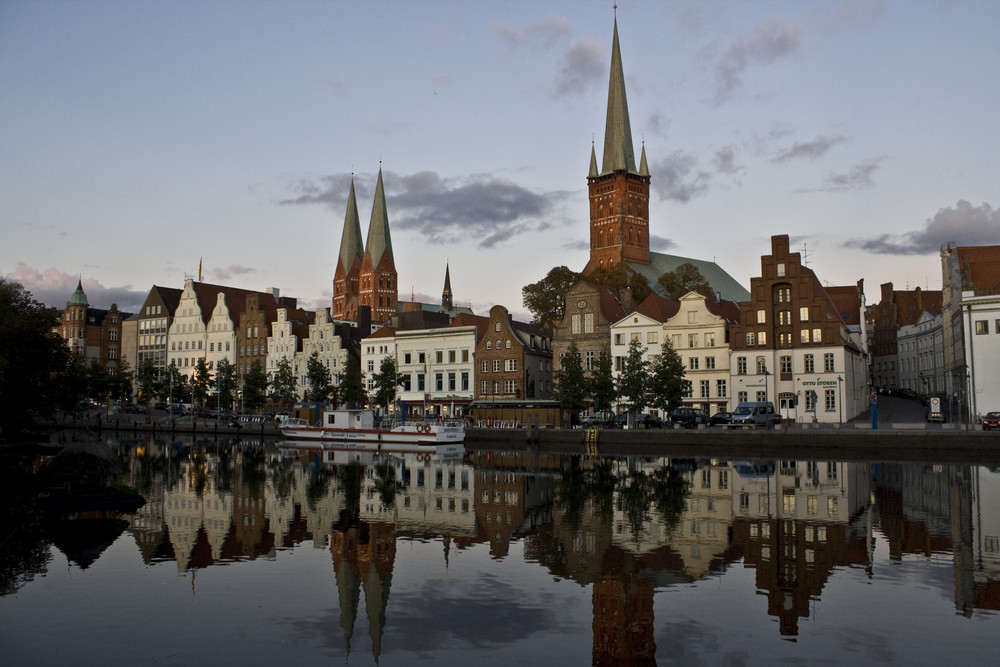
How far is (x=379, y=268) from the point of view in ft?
585

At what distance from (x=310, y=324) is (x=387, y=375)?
31.9 m

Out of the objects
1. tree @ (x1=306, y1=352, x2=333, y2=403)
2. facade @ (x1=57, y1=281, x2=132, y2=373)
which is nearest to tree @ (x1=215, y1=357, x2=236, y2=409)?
tree @ (x1=306, y1=352, x2=333, y2=403)

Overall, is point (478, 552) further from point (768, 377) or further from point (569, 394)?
point (768, 377)

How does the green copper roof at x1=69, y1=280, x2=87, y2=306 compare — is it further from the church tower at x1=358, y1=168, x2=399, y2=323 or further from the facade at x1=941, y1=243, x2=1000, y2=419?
the facade at x1=941, y1=243, x2=1000, y2=419

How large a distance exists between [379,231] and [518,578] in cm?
16691

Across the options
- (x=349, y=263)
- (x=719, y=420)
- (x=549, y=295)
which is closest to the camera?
(x=719, y=420)

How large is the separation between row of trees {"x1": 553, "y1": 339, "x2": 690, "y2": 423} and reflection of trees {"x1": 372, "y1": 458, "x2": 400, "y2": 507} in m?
21.1

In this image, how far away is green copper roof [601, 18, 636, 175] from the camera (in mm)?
147625

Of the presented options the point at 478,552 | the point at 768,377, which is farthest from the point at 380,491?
the point at 768,377

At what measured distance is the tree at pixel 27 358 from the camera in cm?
4700

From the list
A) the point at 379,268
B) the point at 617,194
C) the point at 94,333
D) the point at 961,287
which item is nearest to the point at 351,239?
the point at 379,268

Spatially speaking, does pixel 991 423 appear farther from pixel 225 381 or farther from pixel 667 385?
pixel 225 381

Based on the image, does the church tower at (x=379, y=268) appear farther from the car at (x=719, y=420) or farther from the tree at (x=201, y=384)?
the car at (x=719, y=420)

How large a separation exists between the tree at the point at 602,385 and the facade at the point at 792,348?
11.5 meters
